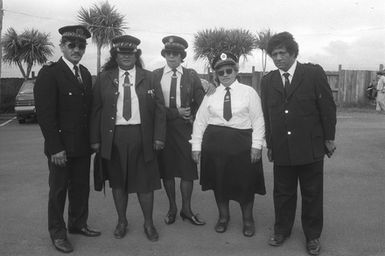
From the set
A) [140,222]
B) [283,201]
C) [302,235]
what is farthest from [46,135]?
[302,235]

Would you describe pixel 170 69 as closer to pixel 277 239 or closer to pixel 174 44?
pixel 174 44

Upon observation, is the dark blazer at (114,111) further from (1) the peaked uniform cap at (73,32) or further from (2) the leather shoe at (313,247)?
(2) the leather shoe at (313,247)

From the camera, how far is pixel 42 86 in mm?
4051

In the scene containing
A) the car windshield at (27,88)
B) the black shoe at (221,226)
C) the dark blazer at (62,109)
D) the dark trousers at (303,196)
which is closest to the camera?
the dark blazer at (62,109)

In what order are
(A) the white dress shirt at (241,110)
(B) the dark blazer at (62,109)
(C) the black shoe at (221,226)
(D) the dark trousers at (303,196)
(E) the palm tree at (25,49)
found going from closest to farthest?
(B) the dark blazer at (62,109) → (D) the dark trousers at (303,196) → (A) the white dress shirt at (241,110) → (C) the black shoe at (221,226) → (E) the palm tree at (25,49)

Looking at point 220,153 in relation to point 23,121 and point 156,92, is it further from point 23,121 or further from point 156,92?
point 23,121

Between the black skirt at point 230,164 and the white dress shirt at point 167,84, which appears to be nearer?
the black skirt at point 230,164

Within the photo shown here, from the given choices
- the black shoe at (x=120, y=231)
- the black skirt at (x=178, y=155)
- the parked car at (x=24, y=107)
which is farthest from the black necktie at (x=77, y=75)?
the parked car at (x=24, y=107)

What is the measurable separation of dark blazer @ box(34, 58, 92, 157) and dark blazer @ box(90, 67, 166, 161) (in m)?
0.10

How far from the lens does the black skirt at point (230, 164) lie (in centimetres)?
443

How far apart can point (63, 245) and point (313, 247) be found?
230 cm

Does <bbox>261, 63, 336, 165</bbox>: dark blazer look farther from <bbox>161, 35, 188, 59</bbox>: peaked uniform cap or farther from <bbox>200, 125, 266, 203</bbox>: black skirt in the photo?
<bbox>161, 35, 188, 59</bbox>: peaked uniform cap

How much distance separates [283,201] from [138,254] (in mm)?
1467

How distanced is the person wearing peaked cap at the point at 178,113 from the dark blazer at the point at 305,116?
1106 millimetres
